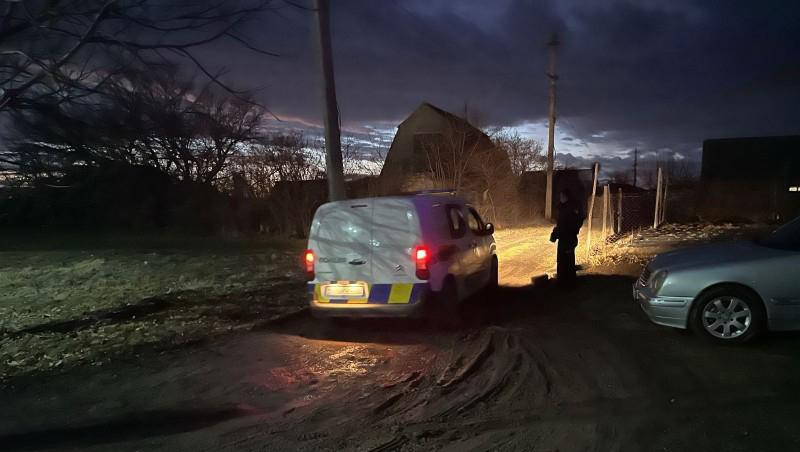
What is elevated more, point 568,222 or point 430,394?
point 568,222

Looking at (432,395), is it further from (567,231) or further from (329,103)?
(329,103)

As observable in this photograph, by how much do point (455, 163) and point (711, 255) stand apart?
19.2m

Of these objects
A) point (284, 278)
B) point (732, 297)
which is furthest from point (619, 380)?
point (284, 278)

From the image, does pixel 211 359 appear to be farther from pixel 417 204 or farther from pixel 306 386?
pixel 417 204

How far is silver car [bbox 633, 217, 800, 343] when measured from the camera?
562cm

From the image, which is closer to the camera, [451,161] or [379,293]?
[379,293]

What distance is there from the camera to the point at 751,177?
112 feet

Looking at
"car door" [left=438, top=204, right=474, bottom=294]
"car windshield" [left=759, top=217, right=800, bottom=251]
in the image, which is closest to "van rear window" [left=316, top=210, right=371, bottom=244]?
"car door" [left=438, top=204, right=474, bottom=294]

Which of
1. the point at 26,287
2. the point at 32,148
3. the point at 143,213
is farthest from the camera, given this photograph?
the point at 143,213

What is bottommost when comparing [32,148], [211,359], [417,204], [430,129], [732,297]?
[211,359]

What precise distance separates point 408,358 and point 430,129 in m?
24.4

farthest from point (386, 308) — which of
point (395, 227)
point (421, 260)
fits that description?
point (395, 227)

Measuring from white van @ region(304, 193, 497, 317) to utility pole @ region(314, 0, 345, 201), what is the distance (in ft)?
7.10

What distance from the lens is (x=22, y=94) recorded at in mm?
7137
